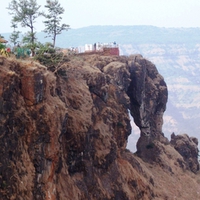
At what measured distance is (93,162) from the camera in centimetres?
2967

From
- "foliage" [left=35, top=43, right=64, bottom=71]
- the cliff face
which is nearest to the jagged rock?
the cliff face

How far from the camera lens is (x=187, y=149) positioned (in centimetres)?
5269

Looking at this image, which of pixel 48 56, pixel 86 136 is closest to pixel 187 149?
pixel 86 136

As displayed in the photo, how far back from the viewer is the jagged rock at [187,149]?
2057 inches

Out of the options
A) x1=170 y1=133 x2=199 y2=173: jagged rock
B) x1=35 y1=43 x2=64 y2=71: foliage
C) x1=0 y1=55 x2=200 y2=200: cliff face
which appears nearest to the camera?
x1=0 y1=55 x2=200 y2=200: cliff face

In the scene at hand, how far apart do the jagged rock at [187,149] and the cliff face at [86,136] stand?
128mm

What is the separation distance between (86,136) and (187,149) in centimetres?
2869

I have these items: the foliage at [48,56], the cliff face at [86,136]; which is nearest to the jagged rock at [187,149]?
the cliff face at [86,136]

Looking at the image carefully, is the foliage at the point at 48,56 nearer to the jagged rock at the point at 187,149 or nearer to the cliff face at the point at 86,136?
the cliff face at the point at 86,136

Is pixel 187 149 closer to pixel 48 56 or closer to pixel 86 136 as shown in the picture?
pixel 86 136

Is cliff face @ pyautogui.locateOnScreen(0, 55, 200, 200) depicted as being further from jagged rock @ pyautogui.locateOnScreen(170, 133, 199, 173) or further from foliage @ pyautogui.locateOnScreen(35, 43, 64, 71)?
foliage @ pyautogui.locateOnScreen(35, 43, 64, 71)

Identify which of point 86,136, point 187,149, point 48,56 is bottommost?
point 187,149

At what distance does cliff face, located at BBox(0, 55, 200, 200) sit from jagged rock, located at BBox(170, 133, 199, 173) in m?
0.13

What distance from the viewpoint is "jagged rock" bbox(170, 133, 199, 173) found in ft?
171
